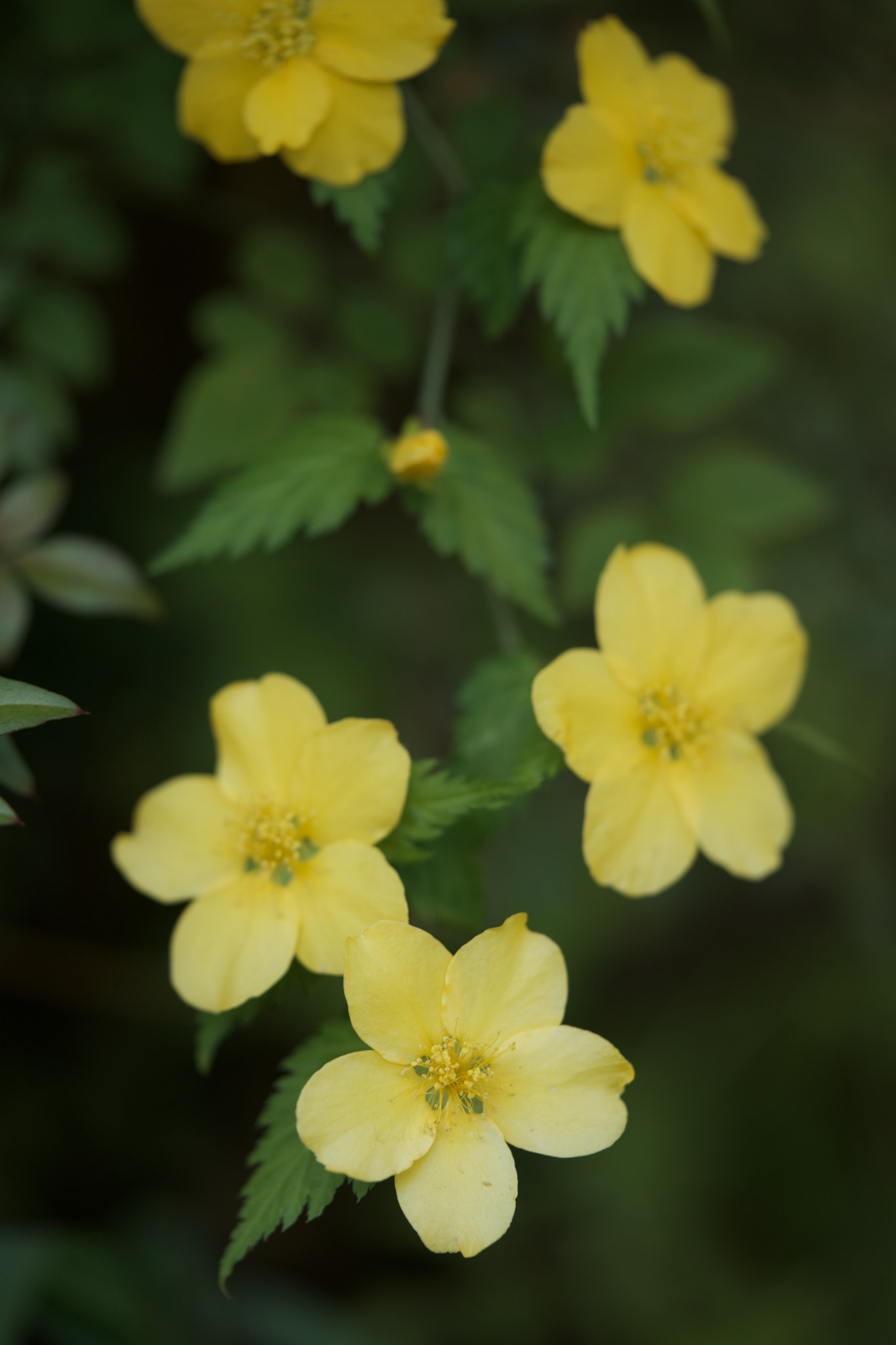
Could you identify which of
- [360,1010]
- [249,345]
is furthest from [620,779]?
[249,345]

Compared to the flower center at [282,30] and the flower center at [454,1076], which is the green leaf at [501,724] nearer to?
the flower center at [454,1076]

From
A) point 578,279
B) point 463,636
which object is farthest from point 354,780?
point 463,636

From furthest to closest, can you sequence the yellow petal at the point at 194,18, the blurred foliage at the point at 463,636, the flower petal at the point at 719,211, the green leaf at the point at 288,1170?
the blurred foliage at the point at 463,636, the flower petal at the point at 719,211, the yellow petal at the point at 194,18, the green leaf at the point at 288,1170

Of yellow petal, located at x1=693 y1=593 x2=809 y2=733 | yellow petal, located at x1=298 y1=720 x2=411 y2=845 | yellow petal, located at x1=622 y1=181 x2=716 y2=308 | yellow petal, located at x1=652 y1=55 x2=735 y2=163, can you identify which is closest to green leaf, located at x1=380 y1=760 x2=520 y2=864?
yellow petal, located at x1=298 y1=720 x2=411 y2=845

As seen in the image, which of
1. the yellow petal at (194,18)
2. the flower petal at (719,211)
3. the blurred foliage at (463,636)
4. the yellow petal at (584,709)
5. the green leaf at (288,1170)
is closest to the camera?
the green leaf at (288,1170)

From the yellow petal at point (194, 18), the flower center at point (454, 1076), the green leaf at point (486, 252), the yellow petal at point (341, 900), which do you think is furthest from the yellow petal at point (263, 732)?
the yellow petal at point (194, 18)

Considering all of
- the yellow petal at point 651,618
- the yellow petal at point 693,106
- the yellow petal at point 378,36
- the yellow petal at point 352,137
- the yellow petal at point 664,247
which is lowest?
the yellow petal at point 651,618

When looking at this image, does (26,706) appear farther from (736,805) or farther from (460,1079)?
(736,805)
